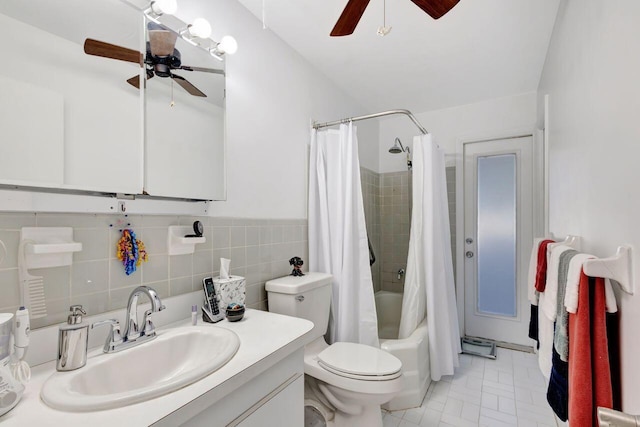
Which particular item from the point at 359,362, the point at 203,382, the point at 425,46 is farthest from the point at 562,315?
the point at 425,46

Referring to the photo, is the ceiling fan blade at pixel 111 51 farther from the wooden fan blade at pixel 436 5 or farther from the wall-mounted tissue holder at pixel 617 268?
the wall-mounted tissue holder at pixel 617 268

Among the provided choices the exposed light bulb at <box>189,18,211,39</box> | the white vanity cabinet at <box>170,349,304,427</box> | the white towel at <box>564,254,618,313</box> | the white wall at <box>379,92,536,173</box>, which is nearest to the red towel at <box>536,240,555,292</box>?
the white towel at <box>564,254,618,313</box>

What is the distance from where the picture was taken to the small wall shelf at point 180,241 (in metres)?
1.25

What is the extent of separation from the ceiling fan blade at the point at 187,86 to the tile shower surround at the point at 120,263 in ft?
1.85

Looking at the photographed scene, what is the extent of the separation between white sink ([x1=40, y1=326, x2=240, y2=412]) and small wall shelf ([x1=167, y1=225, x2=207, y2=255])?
31cm

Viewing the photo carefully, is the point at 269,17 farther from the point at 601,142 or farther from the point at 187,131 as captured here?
the point at 601,142

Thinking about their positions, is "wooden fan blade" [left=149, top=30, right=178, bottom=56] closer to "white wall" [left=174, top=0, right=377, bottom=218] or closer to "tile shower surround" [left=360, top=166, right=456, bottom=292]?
"white wall" [left=174, top=0, right=377, bottom=218]

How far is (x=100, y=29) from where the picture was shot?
1.04 metres

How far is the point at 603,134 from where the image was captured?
0.95 m

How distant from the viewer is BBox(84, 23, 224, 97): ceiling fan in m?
1.05

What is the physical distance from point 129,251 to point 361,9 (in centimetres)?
129

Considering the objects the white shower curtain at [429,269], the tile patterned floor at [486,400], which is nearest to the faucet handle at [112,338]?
the tile patterned floor at [486,400]

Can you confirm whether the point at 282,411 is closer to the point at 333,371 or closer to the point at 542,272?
the point at 333,371

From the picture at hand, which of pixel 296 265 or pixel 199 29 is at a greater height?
pixel 199 29
